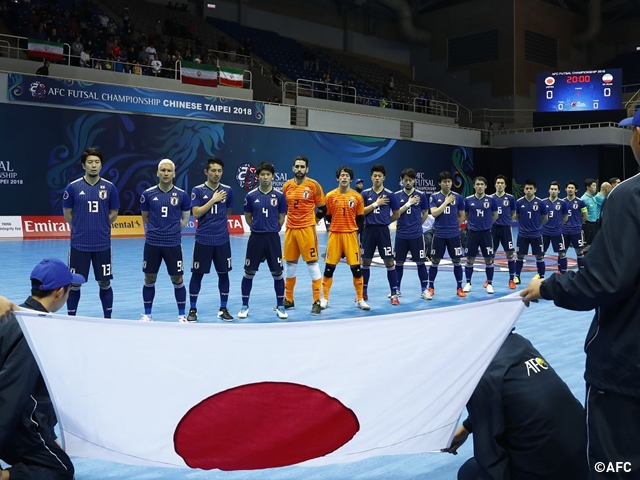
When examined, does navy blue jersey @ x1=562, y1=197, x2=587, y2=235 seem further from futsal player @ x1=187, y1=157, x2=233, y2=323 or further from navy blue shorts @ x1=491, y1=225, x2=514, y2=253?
futsal player @ x1=187, y1=157, x2=233, y2=323

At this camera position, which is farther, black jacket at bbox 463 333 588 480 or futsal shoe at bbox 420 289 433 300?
futsal shoe at bbox 420 289 433 300

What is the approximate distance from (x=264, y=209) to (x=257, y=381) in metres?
6.04

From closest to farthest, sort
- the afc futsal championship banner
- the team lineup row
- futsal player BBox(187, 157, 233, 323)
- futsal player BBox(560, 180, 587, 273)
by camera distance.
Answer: the team lineup row < futsal player BBox(187, 157, 233, 323) < futsal player BBox(560, 180, 587, 273) < the afc futsal championship banner

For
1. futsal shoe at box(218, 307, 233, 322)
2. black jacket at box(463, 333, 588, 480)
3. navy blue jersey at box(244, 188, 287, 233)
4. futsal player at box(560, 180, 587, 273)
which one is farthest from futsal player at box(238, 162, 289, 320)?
futsal player at box(560, 180, 587, 273)

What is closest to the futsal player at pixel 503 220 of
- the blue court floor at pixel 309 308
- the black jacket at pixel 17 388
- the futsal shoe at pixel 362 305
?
the blue court floor at pixel 309 308

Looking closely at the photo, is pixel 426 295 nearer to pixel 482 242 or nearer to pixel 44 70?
pixel 482 242

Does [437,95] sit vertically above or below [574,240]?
above

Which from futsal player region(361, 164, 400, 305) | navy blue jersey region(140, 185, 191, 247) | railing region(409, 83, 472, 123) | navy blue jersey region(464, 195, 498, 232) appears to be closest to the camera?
navy blue jersey region(140, 185, 191, 247)

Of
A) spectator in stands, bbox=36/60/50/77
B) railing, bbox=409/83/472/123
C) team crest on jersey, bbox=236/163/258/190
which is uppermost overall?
railing, bbox=409/83/472/123

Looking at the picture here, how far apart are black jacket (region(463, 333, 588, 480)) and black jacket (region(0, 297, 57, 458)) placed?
1982mm

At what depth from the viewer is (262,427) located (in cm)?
294

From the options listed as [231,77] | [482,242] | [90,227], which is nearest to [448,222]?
[482,242]

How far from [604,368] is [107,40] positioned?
2465cm

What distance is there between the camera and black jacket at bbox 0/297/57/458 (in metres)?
2.72
